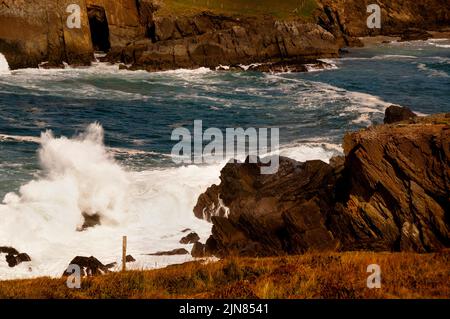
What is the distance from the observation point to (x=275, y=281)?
46.6 feet

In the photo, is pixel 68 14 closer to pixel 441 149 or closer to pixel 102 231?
pixel 102 231

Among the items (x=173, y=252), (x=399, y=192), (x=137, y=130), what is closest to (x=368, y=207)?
(x=399, y=192)

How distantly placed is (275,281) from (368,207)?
8453mm

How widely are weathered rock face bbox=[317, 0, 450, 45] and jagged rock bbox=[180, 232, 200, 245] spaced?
73832 mm

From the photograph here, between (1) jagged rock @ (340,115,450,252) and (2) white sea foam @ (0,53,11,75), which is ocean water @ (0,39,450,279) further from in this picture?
(1) jagged rock @ (340,115,450,252)

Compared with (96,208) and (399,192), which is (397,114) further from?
(96,208)

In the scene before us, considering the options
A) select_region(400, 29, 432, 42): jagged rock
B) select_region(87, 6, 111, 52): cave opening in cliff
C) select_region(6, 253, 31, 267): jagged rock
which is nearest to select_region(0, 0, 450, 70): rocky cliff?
select_region(87, 6, 111, 52): cave opening in cliff

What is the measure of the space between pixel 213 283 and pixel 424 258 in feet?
19.3

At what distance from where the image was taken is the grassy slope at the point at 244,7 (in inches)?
3118

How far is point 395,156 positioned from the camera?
21531mm

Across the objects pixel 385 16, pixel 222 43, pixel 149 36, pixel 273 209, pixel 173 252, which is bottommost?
pixel 173 252

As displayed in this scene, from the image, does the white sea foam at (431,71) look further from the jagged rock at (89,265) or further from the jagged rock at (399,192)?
the jagged rock at (89,265)

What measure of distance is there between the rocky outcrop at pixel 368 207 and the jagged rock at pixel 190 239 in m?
1.23
